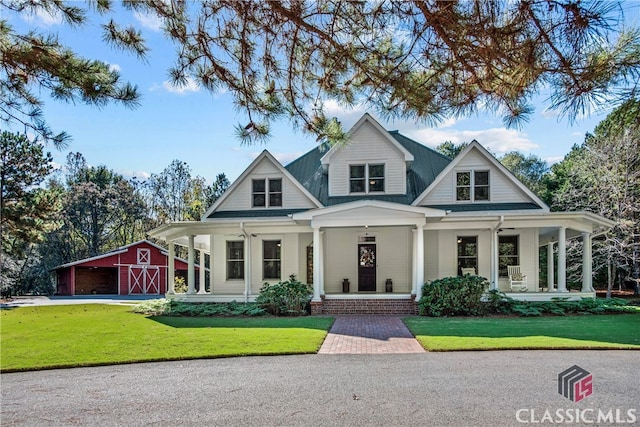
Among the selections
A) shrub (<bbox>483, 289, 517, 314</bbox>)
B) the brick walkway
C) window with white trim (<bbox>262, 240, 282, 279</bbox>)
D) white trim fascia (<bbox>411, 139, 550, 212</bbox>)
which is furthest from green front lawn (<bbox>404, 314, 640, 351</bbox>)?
window with white trim (<bbox>262, 240, 282, 279</bbox>)

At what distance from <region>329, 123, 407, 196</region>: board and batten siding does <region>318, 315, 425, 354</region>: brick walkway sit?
620 centimetres

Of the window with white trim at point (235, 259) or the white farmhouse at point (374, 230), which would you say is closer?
the white farmhouse at point (374, 230)

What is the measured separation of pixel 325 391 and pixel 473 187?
1350 cm

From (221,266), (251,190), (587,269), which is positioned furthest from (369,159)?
(587,269)

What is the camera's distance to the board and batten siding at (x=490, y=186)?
57.4ft

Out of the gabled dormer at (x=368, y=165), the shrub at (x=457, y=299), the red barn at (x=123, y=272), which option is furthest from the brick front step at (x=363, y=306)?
the red barn at (x=123, y=272)

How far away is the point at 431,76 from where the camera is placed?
5.07 meters

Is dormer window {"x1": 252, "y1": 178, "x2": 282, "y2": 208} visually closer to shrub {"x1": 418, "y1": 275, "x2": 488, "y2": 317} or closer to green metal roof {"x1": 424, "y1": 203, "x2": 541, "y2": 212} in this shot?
green metal roof {"x1": 424, "y1": 203, "x2": 541, "y2": 212}

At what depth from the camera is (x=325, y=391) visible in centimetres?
595

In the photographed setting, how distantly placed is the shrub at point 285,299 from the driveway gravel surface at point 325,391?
672cm

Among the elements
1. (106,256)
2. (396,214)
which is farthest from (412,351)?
(106,256)

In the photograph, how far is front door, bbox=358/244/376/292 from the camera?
18047mm

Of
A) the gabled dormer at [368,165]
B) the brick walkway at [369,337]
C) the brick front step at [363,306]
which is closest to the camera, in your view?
the brick walkway at [369,337]

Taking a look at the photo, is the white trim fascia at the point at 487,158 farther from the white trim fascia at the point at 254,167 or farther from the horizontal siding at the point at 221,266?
the horizontal siding at the point at 221,266
